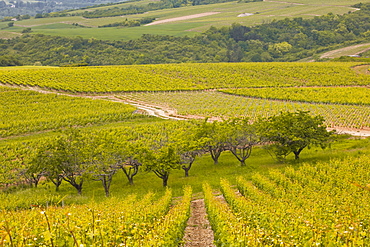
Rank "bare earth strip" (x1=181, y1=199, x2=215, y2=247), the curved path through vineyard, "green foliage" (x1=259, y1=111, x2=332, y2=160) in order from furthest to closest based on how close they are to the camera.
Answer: the curved path through vineyard < "green foliage" (x1=259, y1=111, x2=332, y2=160) < "bare earth strip" (x1=181, y1=199, x2=215, y2=247)

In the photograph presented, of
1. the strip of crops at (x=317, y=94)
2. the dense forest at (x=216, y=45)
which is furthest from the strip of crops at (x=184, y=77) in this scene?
the dense forest at (x=216, y=45)

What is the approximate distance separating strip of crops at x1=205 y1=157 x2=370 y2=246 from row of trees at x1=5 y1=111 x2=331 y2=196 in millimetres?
7033

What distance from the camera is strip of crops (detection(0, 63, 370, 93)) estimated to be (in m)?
79.6

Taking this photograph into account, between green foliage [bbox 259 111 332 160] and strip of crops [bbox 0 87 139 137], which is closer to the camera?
green foliage [bbox 259 111 332 160]

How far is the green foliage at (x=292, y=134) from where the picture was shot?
34.4 m

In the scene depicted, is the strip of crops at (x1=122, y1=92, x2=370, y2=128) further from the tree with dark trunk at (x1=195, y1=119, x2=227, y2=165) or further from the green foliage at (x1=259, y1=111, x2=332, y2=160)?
the tree with dark trunk at (x1=195, y1=119, x2=227, y2=165)

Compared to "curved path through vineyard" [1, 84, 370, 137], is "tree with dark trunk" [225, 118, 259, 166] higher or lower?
higher

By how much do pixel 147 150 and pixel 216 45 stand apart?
151 meters

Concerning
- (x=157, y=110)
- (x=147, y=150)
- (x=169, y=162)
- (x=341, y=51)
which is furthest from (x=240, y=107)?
(x=341, y=51)

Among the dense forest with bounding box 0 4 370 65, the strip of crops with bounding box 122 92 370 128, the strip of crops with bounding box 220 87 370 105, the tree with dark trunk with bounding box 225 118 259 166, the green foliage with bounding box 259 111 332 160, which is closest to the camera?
the green foliage with bounding box 259 111 332 160

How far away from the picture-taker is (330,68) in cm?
10156

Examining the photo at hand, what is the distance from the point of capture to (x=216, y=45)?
177 m

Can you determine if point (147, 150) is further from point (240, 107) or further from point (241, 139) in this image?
point (240, 107)

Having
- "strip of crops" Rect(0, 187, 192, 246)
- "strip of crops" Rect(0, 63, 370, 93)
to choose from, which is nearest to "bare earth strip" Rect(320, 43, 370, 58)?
"strip of crops" Rect(0, 63, 370, 93)
